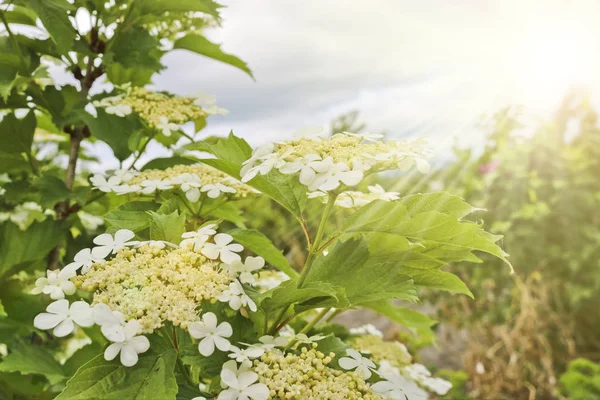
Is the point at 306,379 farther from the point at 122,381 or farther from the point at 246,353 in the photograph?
the point at 122,381

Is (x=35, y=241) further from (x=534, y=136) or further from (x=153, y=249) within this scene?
(x=534, y=136)

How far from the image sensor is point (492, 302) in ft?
14.0

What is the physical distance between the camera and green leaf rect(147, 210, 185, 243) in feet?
2.81

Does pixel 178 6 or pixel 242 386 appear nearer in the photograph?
pixel 242 386

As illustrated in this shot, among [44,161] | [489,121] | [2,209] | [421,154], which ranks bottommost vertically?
A: [489,121]

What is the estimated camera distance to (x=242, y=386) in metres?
0.71

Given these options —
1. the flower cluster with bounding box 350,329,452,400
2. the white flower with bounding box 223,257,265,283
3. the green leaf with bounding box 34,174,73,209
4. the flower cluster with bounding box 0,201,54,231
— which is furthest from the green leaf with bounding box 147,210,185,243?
the flower cluster with bounding box 0,201,54,231

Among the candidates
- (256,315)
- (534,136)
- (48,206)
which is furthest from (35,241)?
(534,136)

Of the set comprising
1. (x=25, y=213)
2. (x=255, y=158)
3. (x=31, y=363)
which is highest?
(x=255, y=158)

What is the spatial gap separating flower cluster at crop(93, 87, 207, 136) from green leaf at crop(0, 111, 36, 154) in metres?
0.22

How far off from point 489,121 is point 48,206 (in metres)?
4.47

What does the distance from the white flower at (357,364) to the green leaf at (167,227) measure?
297 millimetres

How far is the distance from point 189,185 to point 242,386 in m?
0.42

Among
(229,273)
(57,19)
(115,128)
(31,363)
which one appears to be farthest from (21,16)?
(229,273)
